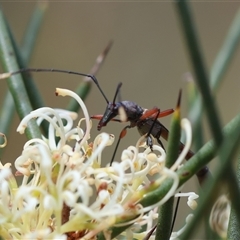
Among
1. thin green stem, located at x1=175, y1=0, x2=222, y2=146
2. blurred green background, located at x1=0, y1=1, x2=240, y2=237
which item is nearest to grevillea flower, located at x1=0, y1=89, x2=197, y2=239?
thin green stem, located at x1=175, y1=0, x2=222, y2=146

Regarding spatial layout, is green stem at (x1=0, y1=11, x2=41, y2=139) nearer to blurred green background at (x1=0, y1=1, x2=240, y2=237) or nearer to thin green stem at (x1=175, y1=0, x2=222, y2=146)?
thin green stem at (x1=175, y1=0, x2=222, y2=146)

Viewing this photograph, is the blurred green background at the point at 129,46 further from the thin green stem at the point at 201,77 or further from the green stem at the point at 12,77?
the thin green stem at the point at 201,77

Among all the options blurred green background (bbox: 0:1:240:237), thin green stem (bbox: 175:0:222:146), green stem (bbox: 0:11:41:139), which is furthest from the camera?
blurred green background (bbox: 0:1:240:237)

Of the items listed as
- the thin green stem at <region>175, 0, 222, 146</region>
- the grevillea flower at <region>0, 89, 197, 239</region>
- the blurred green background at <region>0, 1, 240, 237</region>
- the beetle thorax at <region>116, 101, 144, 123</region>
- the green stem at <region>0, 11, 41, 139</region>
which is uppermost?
the thin green stem at <region>175, 0, 222, 146</region>

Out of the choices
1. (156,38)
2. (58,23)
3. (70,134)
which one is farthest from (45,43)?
(70,134)

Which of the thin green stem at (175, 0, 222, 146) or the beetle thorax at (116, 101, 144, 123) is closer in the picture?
the thin green stem at (175, 0, 222, 146)

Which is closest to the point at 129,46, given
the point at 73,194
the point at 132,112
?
the point at 132,112

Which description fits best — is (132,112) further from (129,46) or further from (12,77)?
(129,46)

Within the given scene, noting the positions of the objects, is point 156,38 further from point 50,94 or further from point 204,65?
point 204,65

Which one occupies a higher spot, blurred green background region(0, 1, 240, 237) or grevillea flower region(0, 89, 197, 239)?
grevillea flower region(0, 89, 197, 239)
